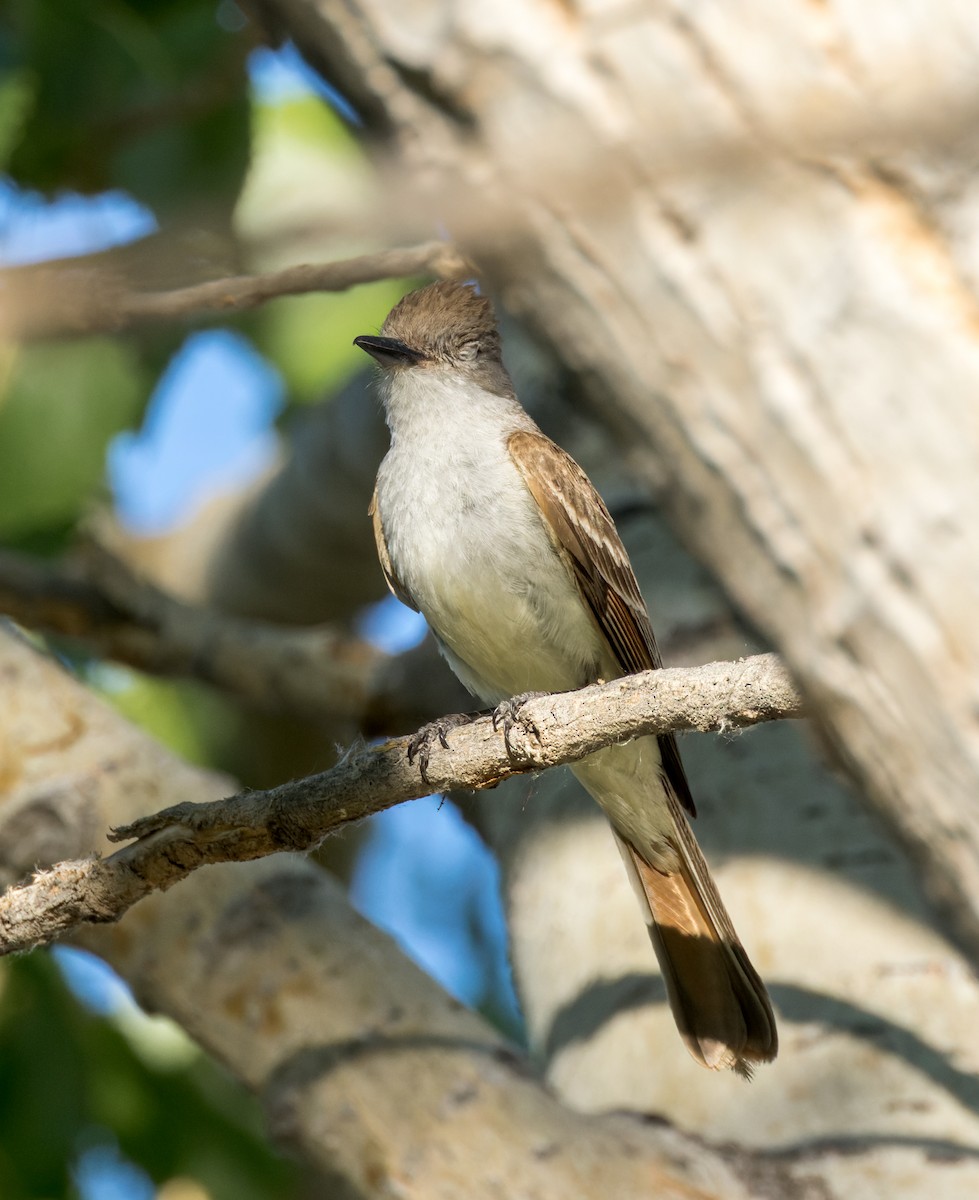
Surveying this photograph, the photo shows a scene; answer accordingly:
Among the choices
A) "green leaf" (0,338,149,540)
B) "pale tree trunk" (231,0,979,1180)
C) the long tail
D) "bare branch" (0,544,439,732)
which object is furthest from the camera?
"bare branch" (0,544,439,732)

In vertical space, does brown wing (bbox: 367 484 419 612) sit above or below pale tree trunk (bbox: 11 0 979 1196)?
below

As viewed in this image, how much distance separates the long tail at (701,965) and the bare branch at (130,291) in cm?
173

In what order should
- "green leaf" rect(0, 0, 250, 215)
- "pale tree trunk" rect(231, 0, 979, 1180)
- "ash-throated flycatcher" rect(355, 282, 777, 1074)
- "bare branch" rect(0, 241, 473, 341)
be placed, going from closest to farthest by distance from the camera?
1. "pale tree trunk" rect(231, 0, 979, 1180)
2. "bare branch" rect(0, 241, 473, 341)
3. "ash-throated flycatcher" rect(355, 282, 777, 1074)
4. "green leaf" rect(0, 0, 250, 215)

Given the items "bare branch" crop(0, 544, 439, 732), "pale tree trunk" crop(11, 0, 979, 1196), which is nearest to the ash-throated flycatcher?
"bare branch" crop(0, 544, 439, 732)

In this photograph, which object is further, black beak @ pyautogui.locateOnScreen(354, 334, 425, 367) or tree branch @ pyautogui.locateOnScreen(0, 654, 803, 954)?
black beak @ pyautogui.locateOnScreen(354, 334, 425, 367)

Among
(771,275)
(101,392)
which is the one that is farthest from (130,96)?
(771,275)

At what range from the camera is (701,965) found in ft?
11.7

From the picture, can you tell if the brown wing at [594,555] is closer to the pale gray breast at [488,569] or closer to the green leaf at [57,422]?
the pale gray breast at [488,569]

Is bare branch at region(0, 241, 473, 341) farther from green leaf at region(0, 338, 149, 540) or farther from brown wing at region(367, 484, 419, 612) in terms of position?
green leaf at region(0, 338, 149, 540)

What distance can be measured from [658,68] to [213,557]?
269 inches

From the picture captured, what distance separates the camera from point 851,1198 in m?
2.97

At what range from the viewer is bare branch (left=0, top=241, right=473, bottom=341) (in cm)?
154

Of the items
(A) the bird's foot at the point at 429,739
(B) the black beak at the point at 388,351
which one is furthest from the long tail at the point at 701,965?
(B) the black beak at the point at 388,351

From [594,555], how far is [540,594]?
0.63 feet
